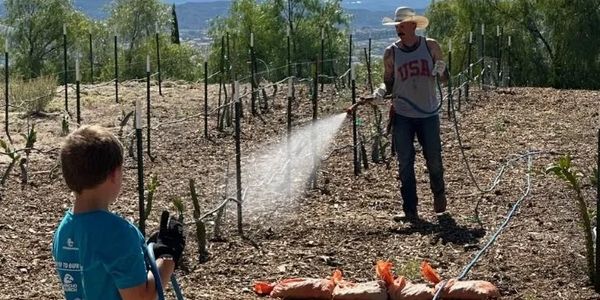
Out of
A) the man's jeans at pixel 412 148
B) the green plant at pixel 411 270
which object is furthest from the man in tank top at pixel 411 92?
the green plant at pixel 411 270

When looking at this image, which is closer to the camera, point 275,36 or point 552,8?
point 552,8

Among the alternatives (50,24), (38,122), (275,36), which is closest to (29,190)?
(38,122)

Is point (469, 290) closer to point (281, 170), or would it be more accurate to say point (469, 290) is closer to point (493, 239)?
point (493, 239)

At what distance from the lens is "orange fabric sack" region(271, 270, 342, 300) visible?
4.50 metres

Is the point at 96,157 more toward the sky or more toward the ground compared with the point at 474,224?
more toward the sky

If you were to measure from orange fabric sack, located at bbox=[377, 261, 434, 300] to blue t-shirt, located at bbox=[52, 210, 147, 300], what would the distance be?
2.14 m

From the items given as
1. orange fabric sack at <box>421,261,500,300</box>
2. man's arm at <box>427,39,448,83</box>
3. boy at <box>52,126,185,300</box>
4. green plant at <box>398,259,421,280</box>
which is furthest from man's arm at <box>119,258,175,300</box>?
man's arm at <box>427,39,448,83</box>

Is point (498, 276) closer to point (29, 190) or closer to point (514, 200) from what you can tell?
point (514, 200)

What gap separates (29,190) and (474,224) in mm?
3305

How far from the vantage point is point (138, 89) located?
49.5 ft

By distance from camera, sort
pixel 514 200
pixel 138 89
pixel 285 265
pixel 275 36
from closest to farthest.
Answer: pixel 285 265, pixel 514 200, pixel 138 89, pixel 275 36

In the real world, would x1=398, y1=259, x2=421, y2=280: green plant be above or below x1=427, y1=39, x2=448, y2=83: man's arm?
below

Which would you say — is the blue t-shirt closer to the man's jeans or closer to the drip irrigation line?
the drip irrigation line

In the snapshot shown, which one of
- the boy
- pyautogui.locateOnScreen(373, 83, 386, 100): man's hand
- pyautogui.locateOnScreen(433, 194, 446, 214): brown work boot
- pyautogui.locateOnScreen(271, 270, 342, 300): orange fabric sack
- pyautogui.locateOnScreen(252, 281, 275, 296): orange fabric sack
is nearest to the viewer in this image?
the boy
